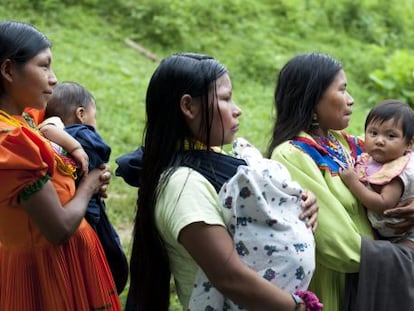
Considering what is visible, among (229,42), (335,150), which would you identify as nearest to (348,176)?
(335,150)

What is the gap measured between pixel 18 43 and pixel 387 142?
4.40 ft

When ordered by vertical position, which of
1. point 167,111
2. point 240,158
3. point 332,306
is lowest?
point 332,306

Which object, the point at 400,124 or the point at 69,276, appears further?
the point at 400,124

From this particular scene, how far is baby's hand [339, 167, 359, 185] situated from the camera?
250 centimetres

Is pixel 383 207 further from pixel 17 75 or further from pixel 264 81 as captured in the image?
pixel 264 81

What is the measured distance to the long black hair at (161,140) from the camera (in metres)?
2.16

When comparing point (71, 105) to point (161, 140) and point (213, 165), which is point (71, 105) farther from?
point (213, 165)

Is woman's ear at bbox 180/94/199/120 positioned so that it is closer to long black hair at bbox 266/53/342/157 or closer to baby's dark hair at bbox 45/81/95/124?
long black hair at bbox 266/53/342/157

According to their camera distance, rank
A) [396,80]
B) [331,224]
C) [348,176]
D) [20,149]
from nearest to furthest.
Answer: [20,149] < [331,224] < [348,176] < [396,80]

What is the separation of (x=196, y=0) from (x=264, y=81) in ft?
6.29

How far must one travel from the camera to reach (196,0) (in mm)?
9141

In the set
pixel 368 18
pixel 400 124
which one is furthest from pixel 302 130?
pixel 368 18

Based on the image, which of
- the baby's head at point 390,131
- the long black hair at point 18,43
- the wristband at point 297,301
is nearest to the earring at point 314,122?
the baby's head at point 390,131

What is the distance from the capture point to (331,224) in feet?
7.79
